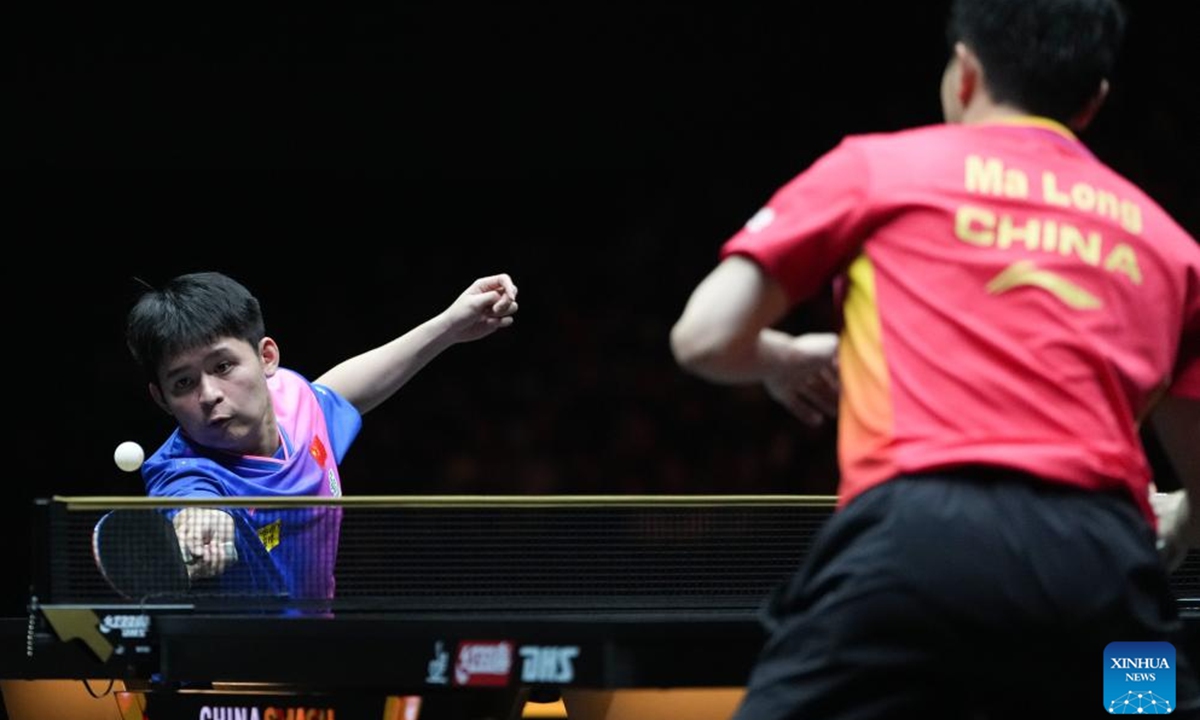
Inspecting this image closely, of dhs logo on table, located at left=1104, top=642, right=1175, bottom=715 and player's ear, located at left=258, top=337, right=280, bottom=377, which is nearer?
dhs logo on table, located at left=1104, top=642, right=1175, bottom=715

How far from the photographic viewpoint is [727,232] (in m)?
7.51

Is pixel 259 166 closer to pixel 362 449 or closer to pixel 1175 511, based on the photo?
pixel 362 449

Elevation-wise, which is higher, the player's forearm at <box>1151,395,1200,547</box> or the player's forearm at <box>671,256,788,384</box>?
the player's forearm at <box>671,256,788,384</box>

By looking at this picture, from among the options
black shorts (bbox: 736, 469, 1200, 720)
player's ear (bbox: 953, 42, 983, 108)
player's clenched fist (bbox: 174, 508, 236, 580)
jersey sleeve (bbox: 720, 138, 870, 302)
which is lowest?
player's clenched fist (bbox: 174, 508, 236, 580)

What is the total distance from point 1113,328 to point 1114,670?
451mm

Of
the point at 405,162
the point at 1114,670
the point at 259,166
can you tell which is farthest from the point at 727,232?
the point at 1114,670

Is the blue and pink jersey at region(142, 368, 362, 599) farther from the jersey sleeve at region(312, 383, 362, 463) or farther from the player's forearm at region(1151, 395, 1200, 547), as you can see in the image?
the player's forearm at region(1151, 395, 1200, 547)

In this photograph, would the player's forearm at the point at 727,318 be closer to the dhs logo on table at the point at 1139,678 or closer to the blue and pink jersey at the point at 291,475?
the dhs logo on table at the point at 1139,678

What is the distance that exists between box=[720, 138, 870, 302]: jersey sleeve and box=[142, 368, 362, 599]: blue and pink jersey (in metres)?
1.33

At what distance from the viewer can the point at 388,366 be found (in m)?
3.85

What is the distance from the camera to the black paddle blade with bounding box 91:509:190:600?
2771 millimetres

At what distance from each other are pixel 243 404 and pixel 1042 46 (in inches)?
77.5

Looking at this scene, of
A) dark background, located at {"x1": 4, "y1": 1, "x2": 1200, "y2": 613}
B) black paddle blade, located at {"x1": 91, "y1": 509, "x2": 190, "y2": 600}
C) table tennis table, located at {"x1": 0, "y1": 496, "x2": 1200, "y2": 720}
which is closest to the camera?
table tennis table, located at {"x1": 0, "y1": 496, "x2": 1200, "y2": 720}

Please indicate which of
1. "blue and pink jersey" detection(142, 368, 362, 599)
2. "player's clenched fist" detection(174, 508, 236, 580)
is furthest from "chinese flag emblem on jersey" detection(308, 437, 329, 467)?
"player's clenched fist" detection(174, 508, 236, 580)
